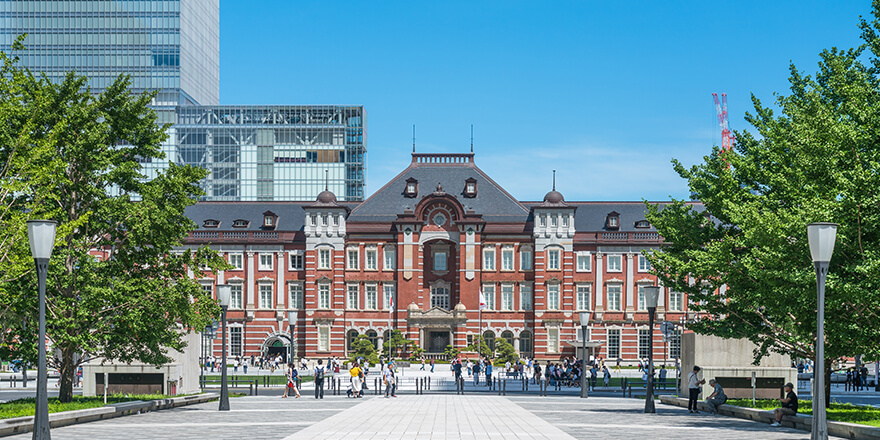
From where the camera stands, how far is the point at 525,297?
3524 inches

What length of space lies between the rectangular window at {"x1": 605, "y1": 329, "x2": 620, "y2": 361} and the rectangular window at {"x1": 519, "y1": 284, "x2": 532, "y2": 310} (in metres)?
7.56

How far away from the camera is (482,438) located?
23.1m

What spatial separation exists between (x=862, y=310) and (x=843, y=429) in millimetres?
3323

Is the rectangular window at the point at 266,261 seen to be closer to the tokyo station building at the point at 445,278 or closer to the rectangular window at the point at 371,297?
the tokyo station building at the point at 445,278

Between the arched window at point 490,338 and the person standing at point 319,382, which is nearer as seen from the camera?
the person standing at point 319,382

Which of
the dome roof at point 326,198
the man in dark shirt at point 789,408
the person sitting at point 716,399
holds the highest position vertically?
the dome roof at point 326,198

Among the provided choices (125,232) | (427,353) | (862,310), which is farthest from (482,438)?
(427,353)

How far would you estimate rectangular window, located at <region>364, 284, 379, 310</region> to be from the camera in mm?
89625

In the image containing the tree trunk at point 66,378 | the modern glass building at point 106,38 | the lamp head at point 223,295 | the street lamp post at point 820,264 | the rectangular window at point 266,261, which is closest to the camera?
the street lamp post at point 820,264

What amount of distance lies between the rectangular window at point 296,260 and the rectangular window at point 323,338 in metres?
6.04

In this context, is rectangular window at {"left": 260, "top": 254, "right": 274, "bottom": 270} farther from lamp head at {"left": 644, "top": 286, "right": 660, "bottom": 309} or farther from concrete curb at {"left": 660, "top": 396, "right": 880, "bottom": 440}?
lamp head at {"left": 644, "top": 286, "right": 660, "bottom": 309}

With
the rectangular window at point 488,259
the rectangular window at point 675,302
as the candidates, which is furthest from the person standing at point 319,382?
the rectangular window at point 675,302

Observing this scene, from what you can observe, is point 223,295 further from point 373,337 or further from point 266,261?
point 266,261

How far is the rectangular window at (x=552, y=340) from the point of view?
3472 inches
